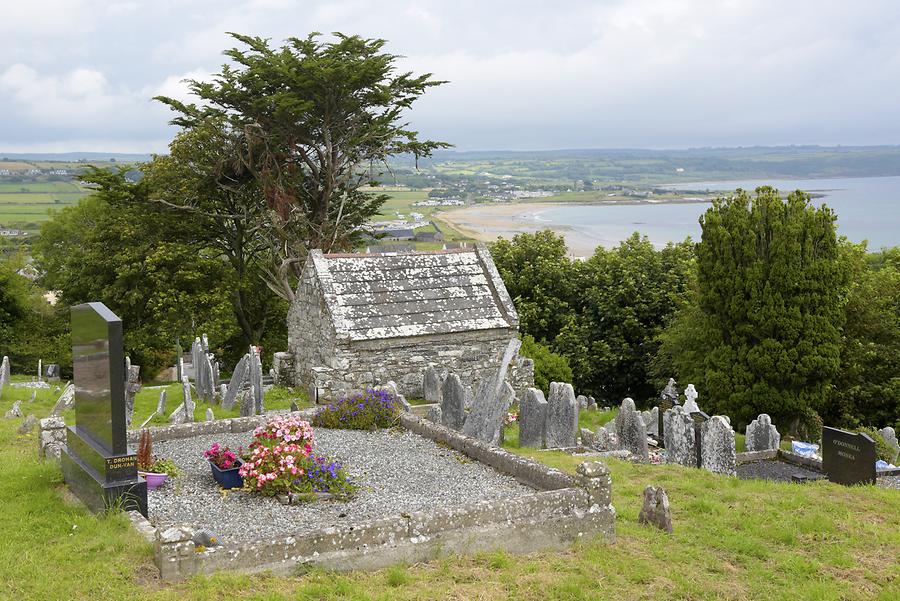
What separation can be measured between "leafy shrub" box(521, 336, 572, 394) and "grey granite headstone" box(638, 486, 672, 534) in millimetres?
13345

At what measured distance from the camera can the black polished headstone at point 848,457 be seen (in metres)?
12.7

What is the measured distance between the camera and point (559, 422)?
14453mm

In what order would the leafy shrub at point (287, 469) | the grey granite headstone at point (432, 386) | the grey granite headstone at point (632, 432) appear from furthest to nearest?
the grey granite headstone at point (432, 386)
the grey granite headstone at point (632, 432)
the leafy shrub at point (287, 469)

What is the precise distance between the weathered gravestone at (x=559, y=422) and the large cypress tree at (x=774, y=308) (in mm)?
7777

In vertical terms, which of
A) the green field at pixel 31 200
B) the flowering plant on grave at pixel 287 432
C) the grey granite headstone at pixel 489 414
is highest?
the green field at pixel 31 200

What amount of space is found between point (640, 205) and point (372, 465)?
138129 millimetres

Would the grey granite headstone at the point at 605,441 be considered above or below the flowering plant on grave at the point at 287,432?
below

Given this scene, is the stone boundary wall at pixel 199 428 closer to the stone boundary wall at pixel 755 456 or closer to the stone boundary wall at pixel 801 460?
the stone boundary wall at pixel 755 456

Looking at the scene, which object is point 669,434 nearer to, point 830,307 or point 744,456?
point 744,456

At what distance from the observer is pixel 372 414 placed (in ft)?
43.9

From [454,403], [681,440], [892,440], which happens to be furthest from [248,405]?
[892,440]

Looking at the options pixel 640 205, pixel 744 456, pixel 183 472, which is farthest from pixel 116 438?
pixel 640 205

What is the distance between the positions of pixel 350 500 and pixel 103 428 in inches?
111

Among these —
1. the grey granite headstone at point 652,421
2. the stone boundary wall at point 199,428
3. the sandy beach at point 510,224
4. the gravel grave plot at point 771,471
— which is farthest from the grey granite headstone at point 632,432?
the sandy beach at point 510,224
